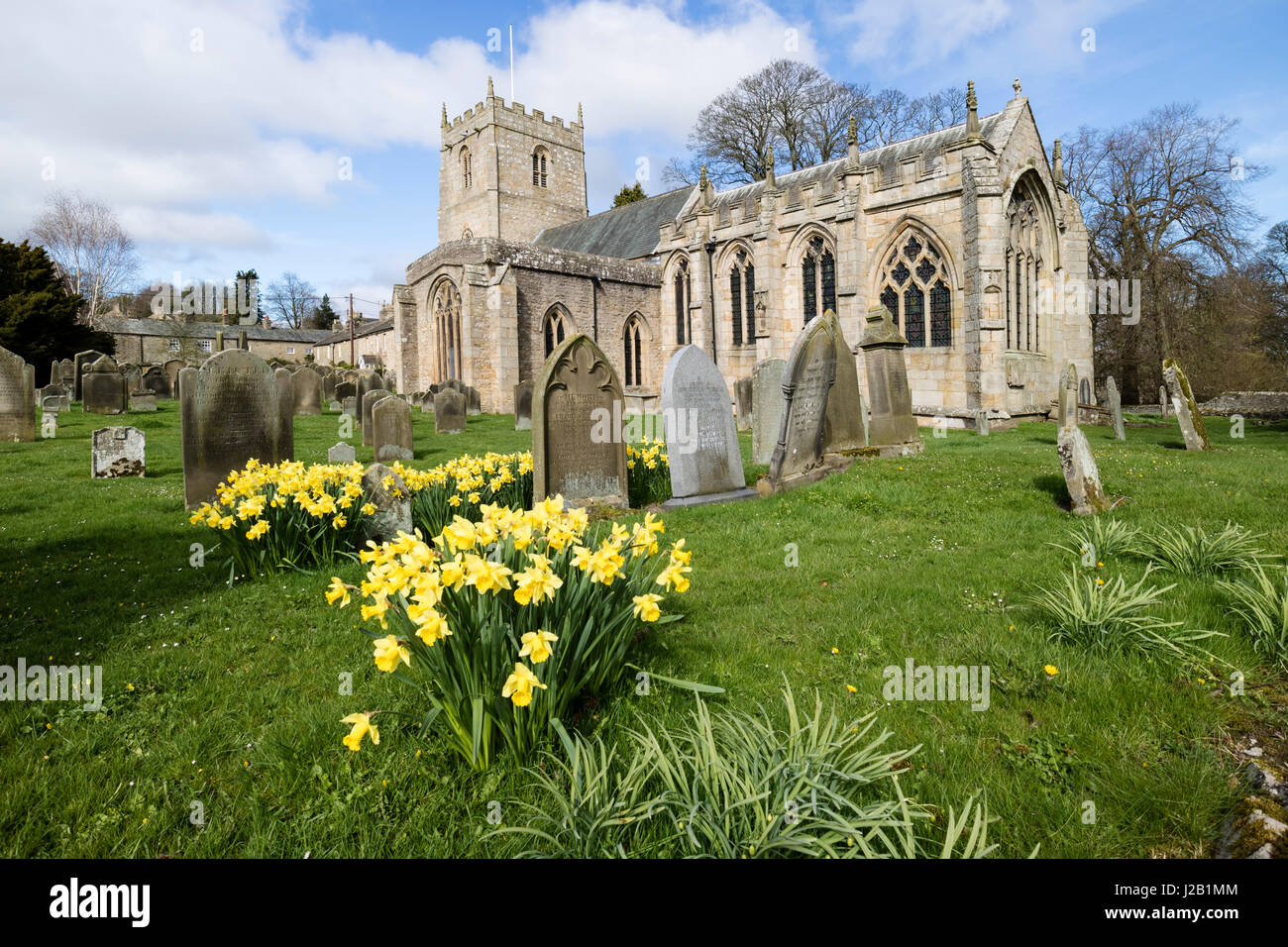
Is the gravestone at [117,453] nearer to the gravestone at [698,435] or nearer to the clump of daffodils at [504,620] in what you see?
the gravestone at [698,435]

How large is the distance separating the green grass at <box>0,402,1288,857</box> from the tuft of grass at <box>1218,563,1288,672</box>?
8 cm

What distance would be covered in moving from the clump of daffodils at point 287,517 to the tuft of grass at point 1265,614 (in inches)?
207

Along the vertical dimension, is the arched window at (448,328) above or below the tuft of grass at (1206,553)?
above

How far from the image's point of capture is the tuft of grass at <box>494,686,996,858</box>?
1.73 m

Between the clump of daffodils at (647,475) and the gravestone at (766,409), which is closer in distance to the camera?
the clump of daffodils at (647,475)

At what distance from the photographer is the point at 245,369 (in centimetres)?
714

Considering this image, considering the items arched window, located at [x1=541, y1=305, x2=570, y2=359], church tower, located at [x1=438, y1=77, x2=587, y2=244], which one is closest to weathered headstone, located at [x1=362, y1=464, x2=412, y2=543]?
arched window, located at [x1=541, y1=305, x2=570, y2=359]

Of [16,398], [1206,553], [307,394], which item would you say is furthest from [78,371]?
[1206,553]

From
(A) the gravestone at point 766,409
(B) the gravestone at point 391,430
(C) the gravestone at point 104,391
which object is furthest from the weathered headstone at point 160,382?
(A) the gravestone at point 766,409

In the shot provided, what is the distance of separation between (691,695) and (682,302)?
2353 centimetres

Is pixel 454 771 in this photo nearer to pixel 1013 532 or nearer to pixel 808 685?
pixel 808 685

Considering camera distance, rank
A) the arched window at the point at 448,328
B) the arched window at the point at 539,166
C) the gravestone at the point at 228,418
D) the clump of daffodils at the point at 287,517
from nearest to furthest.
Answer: the clump of daffodils at the point at 287,517 → the gravestone at the point at 228,418 → the arched window at the point at 448,328 → the arched window at the point at 539,166

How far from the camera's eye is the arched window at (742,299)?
877 inches

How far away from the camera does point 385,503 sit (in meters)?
5.27
